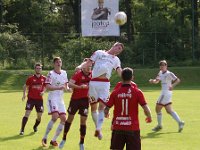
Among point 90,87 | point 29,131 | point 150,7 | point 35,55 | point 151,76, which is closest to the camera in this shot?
point 90,87

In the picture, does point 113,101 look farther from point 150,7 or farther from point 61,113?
point 150,7

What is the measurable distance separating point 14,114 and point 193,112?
7.57m

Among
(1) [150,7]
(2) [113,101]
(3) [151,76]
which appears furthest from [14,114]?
(1) [150,7]

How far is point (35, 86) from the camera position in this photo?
16.6 metres

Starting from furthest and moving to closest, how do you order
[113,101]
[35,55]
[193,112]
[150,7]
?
[150,7] → [35,55] → [193,112] → [113,101]

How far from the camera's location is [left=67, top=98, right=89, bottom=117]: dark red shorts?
42.4ft

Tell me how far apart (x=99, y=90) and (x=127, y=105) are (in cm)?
320

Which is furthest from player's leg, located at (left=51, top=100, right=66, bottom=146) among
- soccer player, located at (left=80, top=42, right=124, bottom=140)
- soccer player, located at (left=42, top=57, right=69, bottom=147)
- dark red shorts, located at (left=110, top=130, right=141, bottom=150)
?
dark red shorts, located at (left=110, top=130, right=141, bottom=150)

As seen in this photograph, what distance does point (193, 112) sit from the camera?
21938 millimetres

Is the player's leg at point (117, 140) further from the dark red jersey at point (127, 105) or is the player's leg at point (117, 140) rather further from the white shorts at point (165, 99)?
the white shorts at point (165, 99)

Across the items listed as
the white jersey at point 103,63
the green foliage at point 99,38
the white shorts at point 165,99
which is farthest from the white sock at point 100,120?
the green foliage at point 99,38

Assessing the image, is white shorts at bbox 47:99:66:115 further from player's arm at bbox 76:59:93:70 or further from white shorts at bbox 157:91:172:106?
white shorts at bbox 157:91:172:106

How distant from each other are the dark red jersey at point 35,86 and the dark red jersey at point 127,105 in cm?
741

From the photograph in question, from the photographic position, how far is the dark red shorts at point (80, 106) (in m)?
12.9
